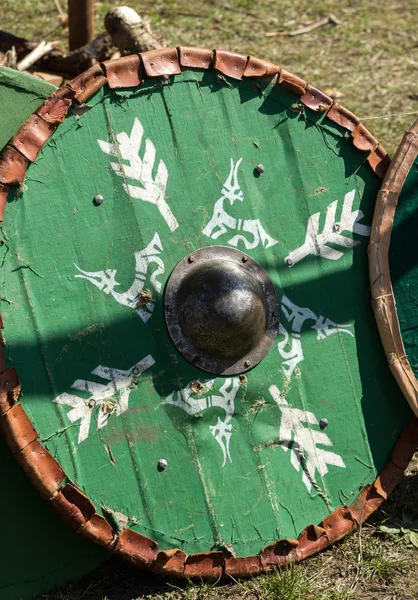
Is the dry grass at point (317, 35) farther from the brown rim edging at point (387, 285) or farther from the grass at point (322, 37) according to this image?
the brown rim edging at point (387, 285)

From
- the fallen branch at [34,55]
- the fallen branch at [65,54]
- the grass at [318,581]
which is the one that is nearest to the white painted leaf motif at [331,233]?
the grass at [318,581]

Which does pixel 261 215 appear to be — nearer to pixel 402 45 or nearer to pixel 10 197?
pixel 10 197

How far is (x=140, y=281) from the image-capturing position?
9.39 feet

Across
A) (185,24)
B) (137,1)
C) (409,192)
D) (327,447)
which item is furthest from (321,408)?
(137,1)

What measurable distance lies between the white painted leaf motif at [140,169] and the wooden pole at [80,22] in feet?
6.51

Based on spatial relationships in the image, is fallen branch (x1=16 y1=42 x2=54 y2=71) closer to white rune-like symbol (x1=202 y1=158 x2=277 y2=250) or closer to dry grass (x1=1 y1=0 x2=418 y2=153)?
dry grass (x1=1 y1=0 x2=418 y2=153)

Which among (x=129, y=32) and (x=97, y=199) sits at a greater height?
(x=129, y=32)

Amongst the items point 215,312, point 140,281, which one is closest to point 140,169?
point 140,281

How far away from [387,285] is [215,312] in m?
0.72

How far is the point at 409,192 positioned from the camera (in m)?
3.21

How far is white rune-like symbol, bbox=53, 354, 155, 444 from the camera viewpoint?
8.80 feet

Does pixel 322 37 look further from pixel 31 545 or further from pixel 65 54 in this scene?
pixel 31 545

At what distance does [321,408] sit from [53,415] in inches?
39.5

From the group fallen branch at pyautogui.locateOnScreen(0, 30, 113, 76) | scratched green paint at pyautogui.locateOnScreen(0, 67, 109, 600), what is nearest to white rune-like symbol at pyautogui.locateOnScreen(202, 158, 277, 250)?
scratched green paint at pyautogui.locateOnScreen(0, 67, 109, 600)
